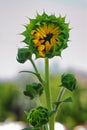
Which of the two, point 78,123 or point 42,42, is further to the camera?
point 78,123

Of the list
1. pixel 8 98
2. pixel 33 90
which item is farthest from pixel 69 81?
pixel 8 98

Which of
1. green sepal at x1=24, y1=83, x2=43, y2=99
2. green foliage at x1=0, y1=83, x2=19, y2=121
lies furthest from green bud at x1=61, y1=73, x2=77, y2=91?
green foliage at x1=0, y1=83, x2=19, y2=121

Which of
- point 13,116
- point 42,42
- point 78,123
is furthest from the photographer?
point 13,116

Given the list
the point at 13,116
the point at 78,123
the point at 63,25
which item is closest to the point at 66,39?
the point at 63,25

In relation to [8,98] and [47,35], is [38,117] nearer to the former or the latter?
[47,35]

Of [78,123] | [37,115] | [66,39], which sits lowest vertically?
[78,123]

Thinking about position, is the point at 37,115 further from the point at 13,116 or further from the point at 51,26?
the point at 13,116
